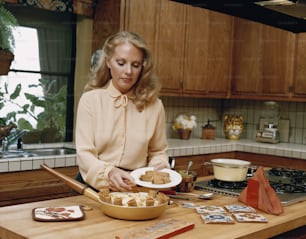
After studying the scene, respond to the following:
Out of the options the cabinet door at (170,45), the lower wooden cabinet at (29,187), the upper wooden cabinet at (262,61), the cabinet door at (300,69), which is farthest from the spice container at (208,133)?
the lower wooden cabinet at (29,187)

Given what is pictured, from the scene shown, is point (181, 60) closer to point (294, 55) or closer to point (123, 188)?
point (294, 55)

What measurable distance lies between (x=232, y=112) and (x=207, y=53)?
97 cm

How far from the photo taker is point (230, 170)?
239cm

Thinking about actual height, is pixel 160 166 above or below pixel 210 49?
below

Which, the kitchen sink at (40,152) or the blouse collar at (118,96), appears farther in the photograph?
the kitchen sink at (40,152)

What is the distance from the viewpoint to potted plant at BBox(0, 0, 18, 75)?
3246mm

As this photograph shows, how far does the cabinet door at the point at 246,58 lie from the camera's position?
16.5 ft

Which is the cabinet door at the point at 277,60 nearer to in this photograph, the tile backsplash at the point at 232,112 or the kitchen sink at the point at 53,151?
the tile backsplash at the point at 232,112

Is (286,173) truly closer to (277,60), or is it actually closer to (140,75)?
(140,75)

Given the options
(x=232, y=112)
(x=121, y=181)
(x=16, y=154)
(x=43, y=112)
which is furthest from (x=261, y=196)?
(x=232, y=112)

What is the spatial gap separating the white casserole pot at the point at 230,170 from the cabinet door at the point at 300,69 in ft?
8.41

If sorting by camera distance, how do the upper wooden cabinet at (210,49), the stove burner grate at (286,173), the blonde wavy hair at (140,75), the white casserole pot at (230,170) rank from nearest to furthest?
1. the blonde wavy hair at (140,75)
2. the white casserole pot at (230,170)
3. the stove burner grate at (286,173)
4. the upper wooden cabinet at (210,49)

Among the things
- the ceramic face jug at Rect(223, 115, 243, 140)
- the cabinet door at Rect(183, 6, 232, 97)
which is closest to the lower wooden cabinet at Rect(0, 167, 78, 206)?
the cabinet door at Rect(183, 6, 232, 97)

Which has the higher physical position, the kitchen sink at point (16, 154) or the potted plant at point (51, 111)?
the potted plant at point (51, 111)
